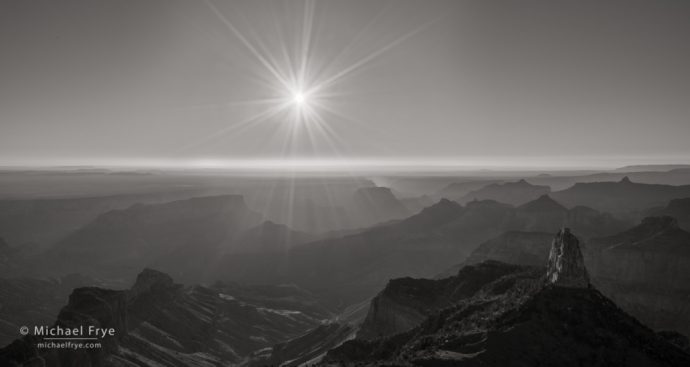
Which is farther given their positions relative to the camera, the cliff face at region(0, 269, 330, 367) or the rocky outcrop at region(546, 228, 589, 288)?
the cliff face at region(0, 269, 330, 367)

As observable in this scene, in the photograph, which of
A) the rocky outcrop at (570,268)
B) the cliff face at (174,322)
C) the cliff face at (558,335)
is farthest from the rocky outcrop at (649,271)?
the cliff face at (174,322)

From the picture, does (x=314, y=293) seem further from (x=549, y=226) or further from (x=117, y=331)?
(x=549, y=226)

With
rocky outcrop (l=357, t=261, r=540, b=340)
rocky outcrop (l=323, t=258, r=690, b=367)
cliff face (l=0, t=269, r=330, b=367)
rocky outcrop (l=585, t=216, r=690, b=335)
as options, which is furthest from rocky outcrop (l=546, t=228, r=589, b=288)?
cliff face (l=0, t=269, r=330, b=367)

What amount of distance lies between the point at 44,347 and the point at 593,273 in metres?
115

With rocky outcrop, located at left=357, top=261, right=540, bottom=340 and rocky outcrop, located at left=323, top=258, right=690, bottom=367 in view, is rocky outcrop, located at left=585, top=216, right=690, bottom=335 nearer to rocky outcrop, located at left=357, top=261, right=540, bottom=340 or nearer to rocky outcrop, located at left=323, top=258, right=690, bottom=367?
rocky outcrop, located at left=357, top=261, right=540, bottom=340

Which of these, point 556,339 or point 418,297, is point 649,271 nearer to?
point 418,297

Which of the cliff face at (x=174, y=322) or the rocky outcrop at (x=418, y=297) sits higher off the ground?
the rocky outcrop at (x=418, y=297)

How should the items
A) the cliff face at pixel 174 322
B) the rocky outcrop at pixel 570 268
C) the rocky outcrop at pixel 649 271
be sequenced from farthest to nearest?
the rocky outcrop at pixel 649 271 → the cliff face at pixel 174 322 → the rocky outcrop at pixel 570 268

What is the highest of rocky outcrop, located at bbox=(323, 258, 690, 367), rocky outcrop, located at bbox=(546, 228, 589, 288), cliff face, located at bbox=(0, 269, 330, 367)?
rocky outcrop, located at bbox=(546, 228, 589, 288)

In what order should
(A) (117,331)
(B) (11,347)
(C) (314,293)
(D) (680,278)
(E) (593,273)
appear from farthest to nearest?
1. (C) (314,293)
2. (E) (593,273)
3. (D) (680,278)
4. (A) (117,331)
5. (B) (11,347)

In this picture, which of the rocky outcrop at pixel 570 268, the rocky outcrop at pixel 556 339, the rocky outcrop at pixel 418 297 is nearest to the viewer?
the rocky outcrop at pixel 556 339

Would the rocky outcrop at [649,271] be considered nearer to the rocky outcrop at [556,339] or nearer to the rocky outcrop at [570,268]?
the rocky outcrop at [556,339]

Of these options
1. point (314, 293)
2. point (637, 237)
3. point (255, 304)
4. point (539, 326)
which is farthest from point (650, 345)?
point (314, 293)

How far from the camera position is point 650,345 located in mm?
35250
